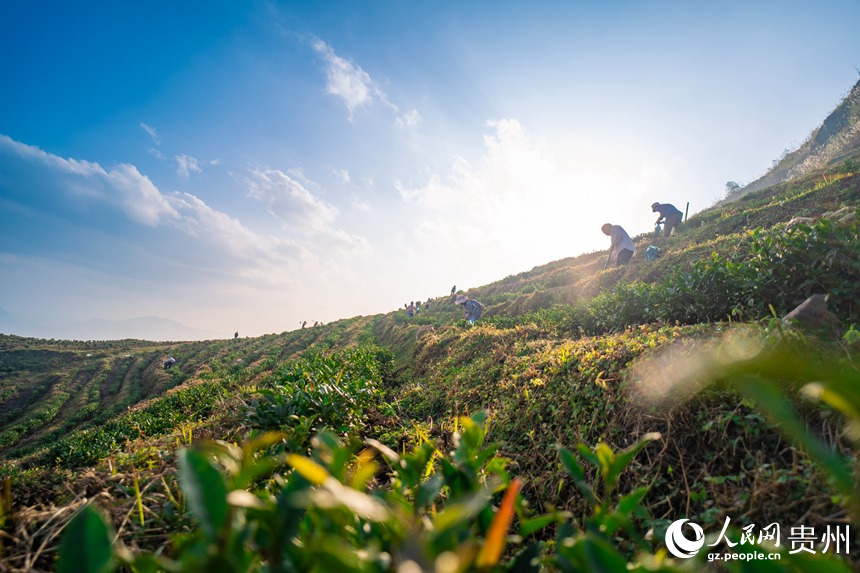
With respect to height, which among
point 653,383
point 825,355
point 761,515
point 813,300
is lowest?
point 761,515

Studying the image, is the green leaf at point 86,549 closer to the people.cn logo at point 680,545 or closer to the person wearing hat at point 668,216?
the people.cn logo at point 680,545

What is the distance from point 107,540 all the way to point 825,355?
379 centimetres

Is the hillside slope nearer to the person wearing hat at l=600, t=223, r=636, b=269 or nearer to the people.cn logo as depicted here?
the people.cn logo

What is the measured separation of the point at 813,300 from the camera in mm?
3076

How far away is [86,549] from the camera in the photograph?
721mm

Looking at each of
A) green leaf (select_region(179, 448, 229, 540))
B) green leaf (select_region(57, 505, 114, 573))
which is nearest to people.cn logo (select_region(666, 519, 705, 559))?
green leaf (select_region(179, 448, 229, 540))

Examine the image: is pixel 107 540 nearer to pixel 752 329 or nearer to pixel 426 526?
pixel 426 526

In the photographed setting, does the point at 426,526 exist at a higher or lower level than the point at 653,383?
higher

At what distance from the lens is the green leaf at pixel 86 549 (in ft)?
2.34

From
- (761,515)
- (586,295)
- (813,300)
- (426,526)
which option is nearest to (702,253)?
(586,295)

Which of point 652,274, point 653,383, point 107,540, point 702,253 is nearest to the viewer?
point 107,540

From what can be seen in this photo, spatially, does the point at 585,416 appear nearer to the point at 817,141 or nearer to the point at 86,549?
the point at 86,549

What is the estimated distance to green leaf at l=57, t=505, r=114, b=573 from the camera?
71 centimetres

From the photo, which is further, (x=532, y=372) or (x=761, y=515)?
(x=532, y=372)
